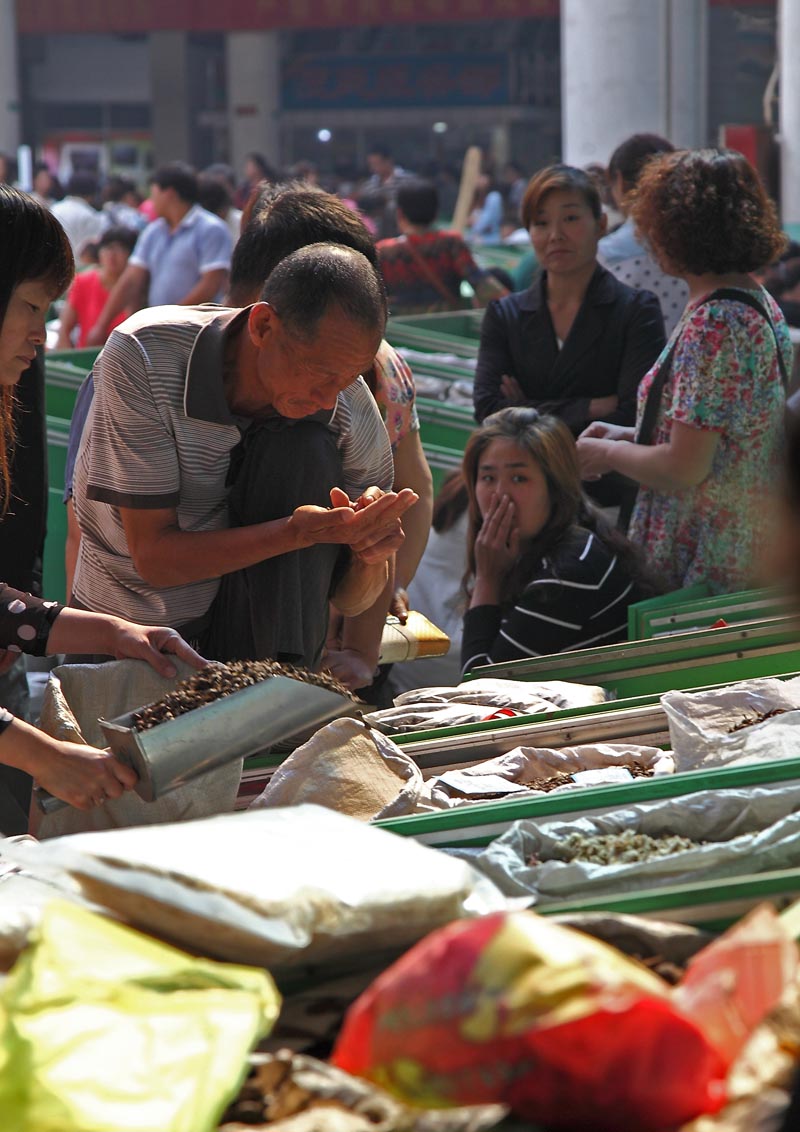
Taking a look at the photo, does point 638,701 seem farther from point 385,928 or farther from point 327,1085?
point 327,1085

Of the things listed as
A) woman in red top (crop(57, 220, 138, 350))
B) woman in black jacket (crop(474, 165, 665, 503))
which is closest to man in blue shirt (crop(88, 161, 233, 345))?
woman in red top (crop(57, 220, 138, 350))

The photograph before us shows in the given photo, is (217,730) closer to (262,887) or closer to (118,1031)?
(262,887)

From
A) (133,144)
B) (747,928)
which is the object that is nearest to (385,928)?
(747,928)

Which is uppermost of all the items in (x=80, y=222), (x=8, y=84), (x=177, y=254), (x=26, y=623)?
(x=8, y=84)

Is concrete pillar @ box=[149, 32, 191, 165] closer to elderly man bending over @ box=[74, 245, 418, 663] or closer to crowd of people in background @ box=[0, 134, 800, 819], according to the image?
crowd of people in background @ box=[0, 134, 800, 819]

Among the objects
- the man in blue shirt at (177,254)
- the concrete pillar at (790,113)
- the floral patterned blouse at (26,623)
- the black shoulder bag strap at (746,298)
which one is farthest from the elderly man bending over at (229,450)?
the concrete pillar at (790,113)

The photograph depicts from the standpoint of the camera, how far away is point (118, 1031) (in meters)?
1.05

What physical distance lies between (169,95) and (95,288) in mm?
23600

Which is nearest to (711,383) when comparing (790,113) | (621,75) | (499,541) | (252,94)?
(499,541)

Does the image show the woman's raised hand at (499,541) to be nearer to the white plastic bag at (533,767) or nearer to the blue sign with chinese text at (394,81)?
the white plastic bag at (533,767)

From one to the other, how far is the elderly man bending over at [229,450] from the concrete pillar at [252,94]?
26.2 m

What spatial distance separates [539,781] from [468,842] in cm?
42

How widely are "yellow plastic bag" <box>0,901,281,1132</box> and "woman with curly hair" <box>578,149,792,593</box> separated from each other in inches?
75.8

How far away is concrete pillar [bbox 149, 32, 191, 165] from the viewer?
94.8 feet
